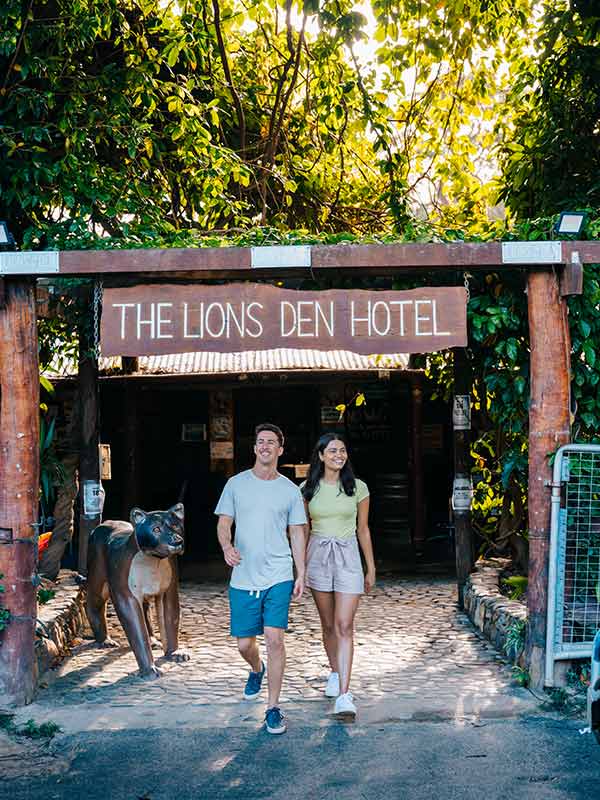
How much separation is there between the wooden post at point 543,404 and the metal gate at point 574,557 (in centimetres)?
14

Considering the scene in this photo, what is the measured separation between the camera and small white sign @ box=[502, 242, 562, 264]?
20.1 ft

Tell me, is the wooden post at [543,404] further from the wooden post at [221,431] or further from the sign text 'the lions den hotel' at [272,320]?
the wooden post at [221,431]

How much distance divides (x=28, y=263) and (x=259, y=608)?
8.56 feet

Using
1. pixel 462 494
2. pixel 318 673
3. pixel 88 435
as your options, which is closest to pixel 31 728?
pixel 318 673

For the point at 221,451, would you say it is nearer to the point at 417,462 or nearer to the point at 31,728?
the point at 417,462

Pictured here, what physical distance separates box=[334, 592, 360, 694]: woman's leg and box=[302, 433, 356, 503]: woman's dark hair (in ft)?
2.10

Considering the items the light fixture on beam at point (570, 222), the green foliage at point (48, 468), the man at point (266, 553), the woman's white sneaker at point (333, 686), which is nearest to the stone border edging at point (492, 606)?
the woman's white sneaker at point (333, 686)

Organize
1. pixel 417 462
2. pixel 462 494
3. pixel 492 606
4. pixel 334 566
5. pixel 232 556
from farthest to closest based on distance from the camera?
pixel 417 462 → pixel 462 494 → pixel 492 606 → pixel 334 566 → pixel 232 556

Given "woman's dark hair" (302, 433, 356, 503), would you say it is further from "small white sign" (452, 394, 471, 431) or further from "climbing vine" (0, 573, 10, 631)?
"small white sign" (452, 394, 471, 431)

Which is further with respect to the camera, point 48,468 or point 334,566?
point 48,468

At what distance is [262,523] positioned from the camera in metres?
5.63

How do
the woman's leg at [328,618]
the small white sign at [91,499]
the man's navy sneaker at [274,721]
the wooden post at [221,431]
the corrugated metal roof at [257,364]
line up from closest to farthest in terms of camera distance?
the man's navy sneaker at [274,721], the woman's leg at [328,618], the small white sign at [91,499], the corrugated metal roof at [257,364], the wooden post at [221,431]

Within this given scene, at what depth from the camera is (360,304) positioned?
622cm

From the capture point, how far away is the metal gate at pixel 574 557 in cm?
608
